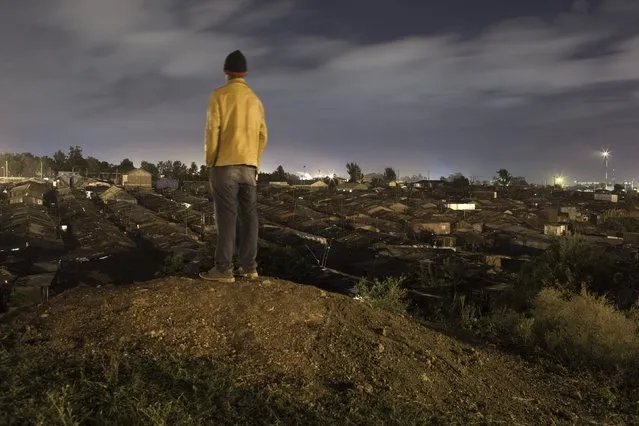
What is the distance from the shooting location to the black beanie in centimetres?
528

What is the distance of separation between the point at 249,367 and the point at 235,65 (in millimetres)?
3080

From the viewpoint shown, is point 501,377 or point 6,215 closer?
point 501,377

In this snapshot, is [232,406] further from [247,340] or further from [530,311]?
[530,311]

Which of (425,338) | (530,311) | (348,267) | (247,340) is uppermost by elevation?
(247,340)

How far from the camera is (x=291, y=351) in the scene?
416cm

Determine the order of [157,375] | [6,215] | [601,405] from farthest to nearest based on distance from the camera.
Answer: [6,215] < [601,405] < [157,375]

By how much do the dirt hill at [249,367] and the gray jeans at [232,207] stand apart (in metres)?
0.40

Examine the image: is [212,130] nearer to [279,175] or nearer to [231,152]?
[231,152]

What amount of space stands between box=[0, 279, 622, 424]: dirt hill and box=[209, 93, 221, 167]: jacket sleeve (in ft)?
4.29

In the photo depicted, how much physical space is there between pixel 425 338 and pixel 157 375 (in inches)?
113

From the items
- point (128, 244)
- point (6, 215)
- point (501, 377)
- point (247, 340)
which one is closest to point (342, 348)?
point (247, 340)

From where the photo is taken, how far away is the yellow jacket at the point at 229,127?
5102mm

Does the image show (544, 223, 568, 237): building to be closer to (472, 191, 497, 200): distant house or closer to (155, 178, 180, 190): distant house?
(472, 191, 497, 200): distant house

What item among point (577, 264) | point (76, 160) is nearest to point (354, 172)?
point (76, 160)
